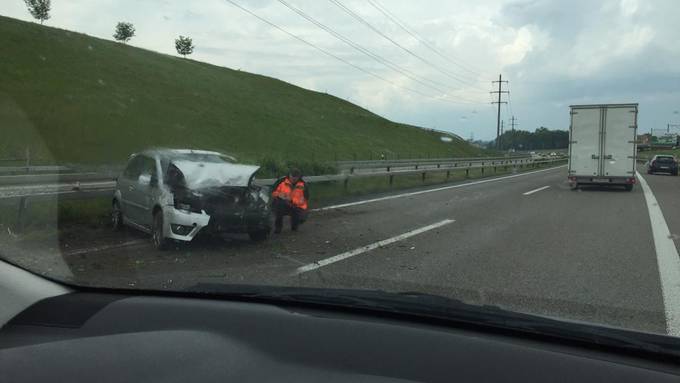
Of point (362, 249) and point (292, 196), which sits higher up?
point (292, 196)

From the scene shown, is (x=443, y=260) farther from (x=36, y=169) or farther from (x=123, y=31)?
(x=123, y=31)

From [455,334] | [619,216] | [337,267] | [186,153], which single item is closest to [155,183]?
[186,153]

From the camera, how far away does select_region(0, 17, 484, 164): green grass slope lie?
17.4 meters

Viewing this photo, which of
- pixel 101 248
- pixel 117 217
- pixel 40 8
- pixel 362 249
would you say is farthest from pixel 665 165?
pixel 40 8

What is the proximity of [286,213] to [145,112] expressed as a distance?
82.5ft

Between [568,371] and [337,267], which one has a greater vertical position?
[568,371]

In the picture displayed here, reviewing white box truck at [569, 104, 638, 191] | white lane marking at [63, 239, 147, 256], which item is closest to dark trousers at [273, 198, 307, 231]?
white lane marking at [63, 239, 147, 256]

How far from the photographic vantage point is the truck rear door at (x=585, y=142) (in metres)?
22.0

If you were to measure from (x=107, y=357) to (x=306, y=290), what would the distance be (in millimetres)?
1100

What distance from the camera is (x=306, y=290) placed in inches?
127

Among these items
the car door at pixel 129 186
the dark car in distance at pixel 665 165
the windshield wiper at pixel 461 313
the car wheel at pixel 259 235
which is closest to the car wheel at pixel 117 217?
the car door at pixel 129 186

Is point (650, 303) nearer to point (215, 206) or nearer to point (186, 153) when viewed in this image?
point (215, 206)

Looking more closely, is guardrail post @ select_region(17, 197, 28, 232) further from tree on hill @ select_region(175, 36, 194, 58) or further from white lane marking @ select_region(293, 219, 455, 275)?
tree on hill @ select_region(175, 36, 194, 58)

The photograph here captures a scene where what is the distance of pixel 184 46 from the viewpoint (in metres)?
77.8
